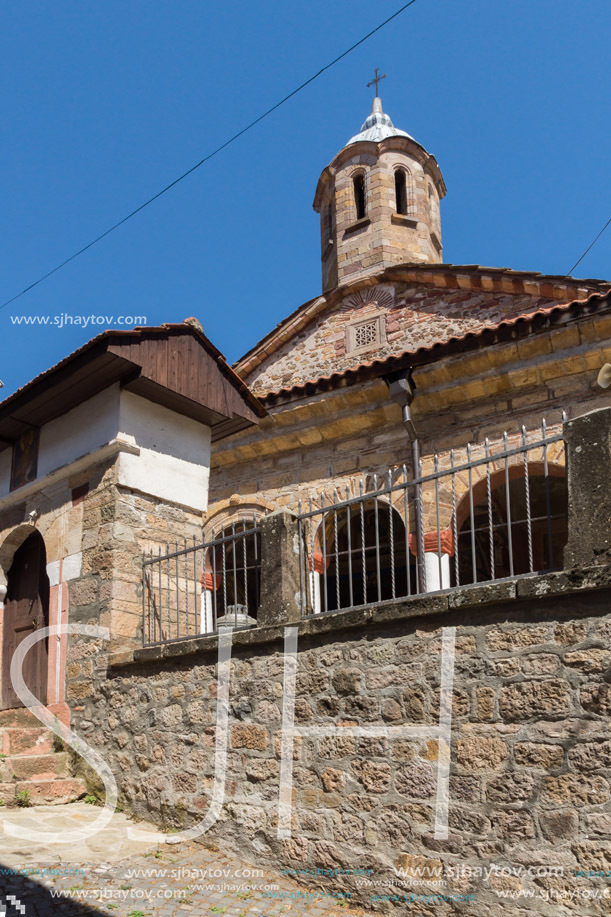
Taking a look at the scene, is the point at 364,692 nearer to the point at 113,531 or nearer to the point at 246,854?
the point at 246,854

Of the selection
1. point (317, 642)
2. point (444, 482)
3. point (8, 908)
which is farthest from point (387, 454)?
point (8, 908)

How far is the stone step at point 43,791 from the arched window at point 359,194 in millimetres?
9717

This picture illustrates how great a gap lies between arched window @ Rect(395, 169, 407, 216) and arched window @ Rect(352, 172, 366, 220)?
1.75ft

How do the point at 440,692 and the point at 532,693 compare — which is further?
the point at 440,692

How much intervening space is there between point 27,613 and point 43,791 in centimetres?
193

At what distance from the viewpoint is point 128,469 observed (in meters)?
6.52

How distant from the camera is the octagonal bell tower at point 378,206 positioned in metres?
12.6

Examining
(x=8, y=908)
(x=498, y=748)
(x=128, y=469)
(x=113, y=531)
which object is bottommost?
(x=8, y=908)

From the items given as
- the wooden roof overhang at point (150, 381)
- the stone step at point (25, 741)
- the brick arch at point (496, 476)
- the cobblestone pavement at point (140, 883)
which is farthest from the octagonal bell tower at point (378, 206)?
the cobblestone pavement at point (140, 883)

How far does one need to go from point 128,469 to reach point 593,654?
3.90 metres

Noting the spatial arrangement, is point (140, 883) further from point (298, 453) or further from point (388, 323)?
point (388, 323)

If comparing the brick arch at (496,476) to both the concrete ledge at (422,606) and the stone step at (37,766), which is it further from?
the stone step at (37,766)

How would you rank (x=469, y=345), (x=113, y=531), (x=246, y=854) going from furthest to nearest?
1. (x=469, y=345)
2. (x=113, y=531)
3. (x=246, y=854)

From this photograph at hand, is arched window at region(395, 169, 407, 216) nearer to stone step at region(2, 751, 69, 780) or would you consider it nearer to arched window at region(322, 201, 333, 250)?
arched window at region(322, 201, 333, 250)
